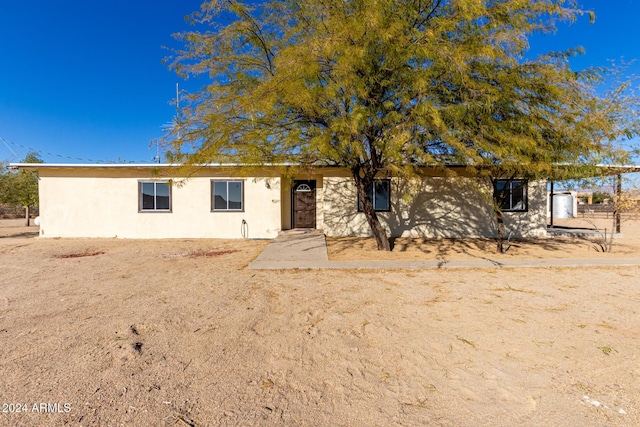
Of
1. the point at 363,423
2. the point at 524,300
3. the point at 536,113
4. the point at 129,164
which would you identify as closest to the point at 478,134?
the point at 536,113

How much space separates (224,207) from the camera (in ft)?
43.6

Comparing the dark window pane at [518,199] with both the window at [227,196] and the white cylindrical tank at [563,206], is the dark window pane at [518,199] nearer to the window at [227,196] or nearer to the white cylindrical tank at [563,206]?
the window at [227,196]

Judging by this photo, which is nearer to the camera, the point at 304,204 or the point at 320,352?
the point at 320,352

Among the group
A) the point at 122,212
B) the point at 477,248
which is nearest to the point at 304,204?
the point at 477,248

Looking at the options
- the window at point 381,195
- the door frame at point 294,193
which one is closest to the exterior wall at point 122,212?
the door frame at point 294,193

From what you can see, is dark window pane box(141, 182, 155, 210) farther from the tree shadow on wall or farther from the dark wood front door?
the tree shadow on wall

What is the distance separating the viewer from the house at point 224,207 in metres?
13.2

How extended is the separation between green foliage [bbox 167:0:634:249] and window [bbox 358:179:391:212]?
535 centimetres

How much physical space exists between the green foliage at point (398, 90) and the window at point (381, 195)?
5355 mm

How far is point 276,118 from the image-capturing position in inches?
294

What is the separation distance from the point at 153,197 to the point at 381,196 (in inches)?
363

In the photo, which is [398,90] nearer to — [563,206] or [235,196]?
[235,196]

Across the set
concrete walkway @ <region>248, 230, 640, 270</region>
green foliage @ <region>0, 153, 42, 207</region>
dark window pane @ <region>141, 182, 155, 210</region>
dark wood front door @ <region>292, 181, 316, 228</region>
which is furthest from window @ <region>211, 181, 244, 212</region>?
green foliage @ <region>0, 153, 42, 207</region>

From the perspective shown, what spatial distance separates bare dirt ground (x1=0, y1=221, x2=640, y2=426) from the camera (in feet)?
7.88
